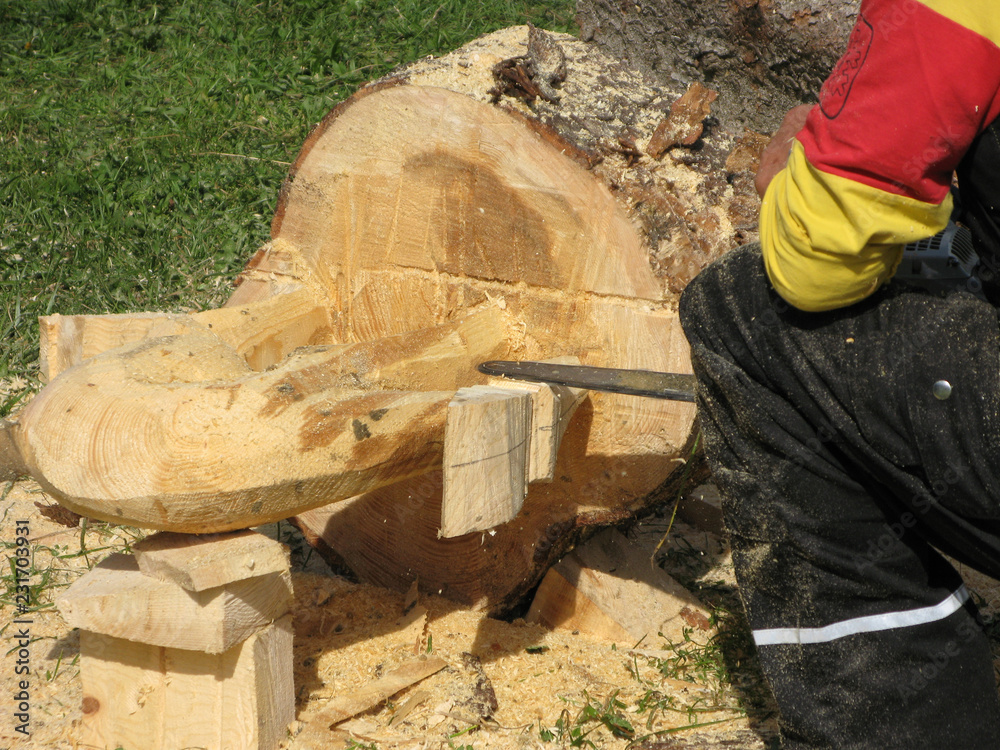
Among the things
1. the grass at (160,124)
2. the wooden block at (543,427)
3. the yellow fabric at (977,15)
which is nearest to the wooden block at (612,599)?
the wooden block at (543,427)

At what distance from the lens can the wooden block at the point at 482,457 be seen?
71.2 inches

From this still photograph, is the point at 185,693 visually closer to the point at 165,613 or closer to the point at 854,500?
the point at 165,613

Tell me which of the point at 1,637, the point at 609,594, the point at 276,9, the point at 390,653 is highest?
the point at 276,9

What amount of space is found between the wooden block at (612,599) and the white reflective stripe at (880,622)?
3.04ft

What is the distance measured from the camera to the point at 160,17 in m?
5.21

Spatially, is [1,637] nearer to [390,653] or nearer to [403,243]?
[390,653]

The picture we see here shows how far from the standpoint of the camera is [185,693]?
1.96m

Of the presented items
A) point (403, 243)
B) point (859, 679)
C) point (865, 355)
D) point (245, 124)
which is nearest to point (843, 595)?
point (859, 679)

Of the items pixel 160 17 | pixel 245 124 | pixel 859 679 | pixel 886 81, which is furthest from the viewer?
pixel 160 17

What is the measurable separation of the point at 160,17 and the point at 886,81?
16.4 feet

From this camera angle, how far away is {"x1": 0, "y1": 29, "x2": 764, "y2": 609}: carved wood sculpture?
1.82 meters

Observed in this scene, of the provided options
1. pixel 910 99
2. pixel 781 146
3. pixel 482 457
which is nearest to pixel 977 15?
pixel 910 99

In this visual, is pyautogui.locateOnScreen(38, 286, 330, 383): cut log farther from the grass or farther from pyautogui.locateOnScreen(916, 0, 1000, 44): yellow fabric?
pyautogui.locateOnScreen(916, 0, 1000, 44): yellow fabric

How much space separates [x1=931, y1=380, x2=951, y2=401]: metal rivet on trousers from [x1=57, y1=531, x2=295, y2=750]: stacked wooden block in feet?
4.23
